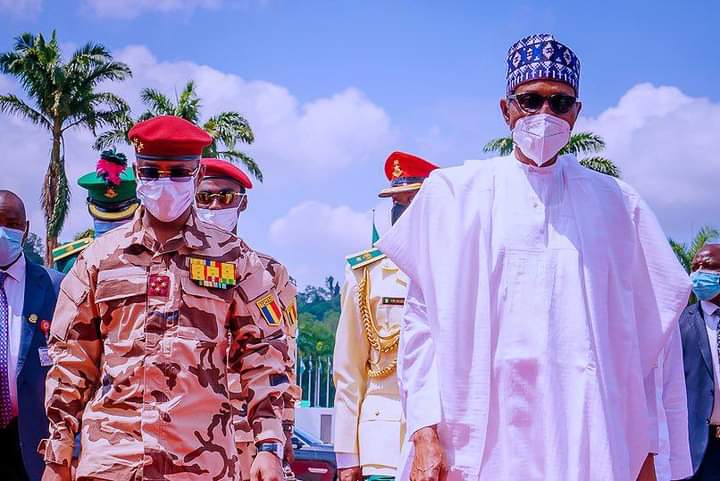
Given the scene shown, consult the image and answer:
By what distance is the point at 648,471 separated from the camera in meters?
4.17

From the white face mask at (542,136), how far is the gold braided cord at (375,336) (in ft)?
8.53

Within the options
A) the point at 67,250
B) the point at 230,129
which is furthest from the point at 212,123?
the point at 67,250

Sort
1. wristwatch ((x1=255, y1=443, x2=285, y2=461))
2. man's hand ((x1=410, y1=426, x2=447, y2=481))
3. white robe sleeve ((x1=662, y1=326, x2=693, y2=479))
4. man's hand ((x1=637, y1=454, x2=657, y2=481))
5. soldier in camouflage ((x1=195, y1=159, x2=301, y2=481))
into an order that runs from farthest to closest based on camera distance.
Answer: soldier in camouflage ((x1=195, y1=159, x2=301, y2=481))
wristwatch ((x1=255, y1=443, x2=285, y2=461))
white robe sleeve ((x1=662, y1=326, x2=693, y2=479))
man's hand ((x1=637, y1=454, x2=657, y2=481))
man's hand ((x1=410, y1=426, x2=447, y2=481))

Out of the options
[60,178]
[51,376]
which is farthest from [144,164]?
[60,178]

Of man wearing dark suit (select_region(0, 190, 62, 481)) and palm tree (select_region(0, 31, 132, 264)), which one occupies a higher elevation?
palm tree (select_region(0, 31, 132, 264))

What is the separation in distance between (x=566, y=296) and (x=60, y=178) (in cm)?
3775

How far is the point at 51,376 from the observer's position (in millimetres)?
4676

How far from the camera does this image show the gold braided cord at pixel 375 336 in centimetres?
674

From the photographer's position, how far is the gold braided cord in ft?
22.1

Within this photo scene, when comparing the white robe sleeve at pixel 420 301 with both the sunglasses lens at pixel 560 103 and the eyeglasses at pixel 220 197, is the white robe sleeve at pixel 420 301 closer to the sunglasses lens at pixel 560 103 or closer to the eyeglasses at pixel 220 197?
the sunglasses lens at pixel 560 103

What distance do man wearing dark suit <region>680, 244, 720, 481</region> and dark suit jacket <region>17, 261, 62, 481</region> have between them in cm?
512

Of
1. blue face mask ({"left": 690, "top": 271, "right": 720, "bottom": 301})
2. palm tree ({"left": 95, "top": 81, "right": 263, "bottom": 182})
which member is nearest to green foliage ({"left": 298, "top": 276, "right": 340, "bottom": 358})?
palm tree ({"left": 95, "top": 81, "right": 263, "bottom": 182})

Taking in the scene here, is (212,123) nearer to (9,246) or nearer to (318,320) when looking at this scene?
(9,246)

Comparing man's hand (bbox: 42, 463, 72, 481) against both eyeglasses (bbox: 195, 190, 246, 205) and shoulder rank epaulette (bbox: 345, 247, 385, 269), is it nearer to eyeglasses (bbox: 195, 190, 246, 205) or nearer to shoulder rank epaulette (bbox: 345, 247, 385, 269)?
shoulder rank epaulette (bbox: 345, 247, 385, 269)
